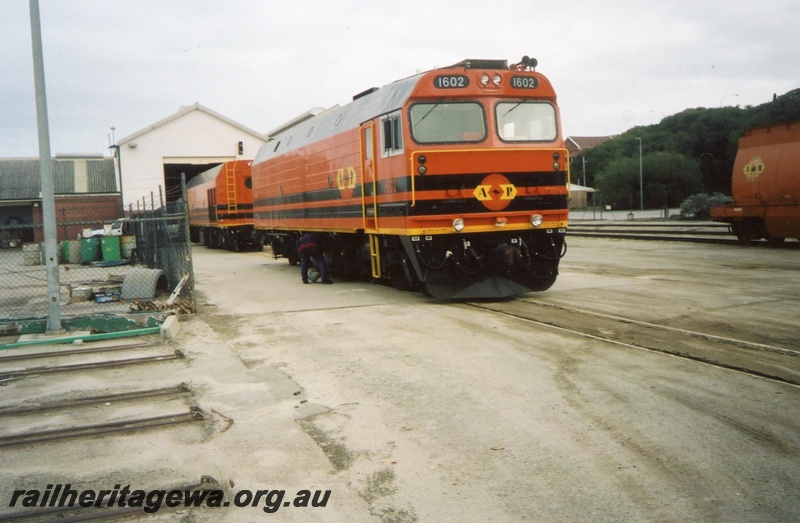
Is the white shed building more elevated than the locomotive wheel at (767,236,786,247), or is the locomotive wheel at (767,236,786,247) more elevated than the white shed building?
the white shed building

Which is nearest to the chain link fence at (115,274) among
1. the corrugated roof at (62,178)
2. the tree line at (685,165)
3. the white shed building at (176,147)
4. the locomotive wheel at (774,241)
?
the white shed building at (176,147)

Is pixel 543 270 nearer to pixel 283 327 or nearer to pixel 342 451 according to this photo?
pixel 283 327

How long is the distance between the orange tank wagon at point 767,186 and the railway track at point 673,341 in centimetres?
1223

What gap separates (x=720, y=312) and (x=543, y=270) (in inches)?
112

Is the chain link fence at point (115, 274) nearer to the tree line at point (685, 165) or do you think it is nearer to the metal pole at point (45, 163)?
the metal pole at point (45, 163)

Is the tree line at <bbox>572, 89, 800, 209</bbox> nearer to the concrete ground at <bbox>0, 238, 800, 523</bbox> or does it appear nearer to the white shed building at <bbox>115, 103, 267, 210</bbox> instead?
the white shed building at <bbox>115, 103, 267, 210</bbox>

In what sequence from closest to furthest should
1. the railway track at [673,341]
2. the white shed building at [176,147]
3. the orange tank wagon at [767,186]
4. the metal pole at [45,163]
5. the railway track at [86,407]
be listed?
the railway track at [86,407] < the railway track at [673,341] < the metal pole at [45,163] < the orange tank wagon at [767,186] < the white shed building at [176,147]

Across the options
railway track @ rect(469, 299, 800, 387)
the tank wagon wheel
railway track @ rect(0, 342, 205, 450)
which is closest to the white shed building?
the tank wagon wheel

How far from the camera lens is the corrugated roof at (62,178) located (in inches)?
1860

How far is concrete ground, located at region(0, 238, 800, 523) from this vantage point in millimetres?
4020

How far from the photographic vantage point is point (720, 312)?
952 centimetres

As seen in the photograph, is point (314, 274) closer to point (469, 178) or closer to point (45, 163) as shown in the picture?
point (469, 178)

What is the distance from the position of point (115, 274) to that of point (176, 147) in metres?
23.8

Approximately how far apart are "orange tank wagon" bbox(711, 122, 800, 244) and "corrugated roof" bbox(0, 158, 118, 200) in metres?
40.6
